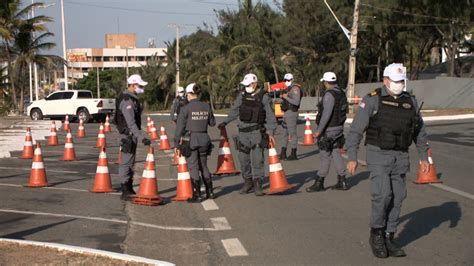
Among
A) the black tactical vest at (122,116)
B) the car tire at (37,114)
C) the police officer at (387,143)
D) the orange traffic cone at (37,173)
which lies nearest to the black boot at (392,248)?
the police officer at (387,143)

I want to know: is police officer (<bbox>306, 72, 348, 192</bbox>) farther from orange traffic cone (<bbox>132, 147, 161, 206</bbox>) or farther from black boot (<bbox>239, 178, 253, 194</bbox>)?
orange traffic cone (<bbox>132, 147, 161, 206</bbox>)

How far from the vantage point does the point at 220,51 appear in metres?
60.2

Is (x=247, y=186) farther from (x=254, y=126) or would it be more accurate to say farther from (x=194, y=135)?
(x=194, y=135)

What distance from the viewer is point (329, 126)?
10234 mm

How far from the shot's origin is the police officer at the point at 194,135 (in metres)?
9.37

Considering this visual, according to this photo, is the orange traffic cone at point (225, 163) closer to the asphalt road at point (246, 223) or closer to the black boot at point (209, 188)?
the asphalt road at point (246, 223)

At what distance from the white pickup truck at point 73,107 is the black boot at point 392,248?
93.0ft

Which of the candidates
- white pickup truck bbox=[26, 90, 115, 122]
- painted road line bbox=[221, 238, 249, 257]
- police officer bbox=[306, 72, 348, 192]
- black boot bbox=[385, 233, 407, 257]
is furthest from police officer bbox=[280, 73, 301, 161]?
white pickup truck bbox=[26, 90, 115, 122]

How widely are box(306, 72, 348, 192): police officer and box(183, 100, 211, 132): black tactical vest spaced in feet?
6.24

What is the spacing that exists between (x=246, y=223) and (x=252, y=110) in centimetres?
218

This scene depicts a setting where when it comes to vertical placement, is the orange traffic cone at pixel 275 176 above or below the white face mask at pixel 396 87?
below

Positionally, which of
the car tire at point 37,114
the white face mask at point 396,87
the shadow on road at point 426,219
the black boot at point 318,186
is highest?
the white face mask at point 396,87

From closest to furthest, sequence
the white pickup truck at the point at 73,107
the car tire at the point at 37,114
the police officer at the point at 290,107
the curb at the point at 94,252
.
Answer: the curb at the point at 94,252 → the police officer at the point at 290,107 → the white pickup truck at the point at 73,107 → the car tire at the point at 37,114

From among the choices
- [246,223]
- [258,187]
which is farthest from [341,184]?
[246,223]
